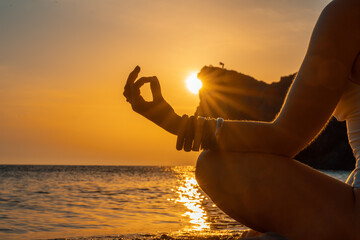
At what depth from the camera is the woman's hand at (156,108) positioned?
1.61 metres

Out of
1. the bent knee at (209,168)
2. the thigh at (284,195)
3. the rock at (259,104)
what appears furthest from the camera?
the rock at (259,104)

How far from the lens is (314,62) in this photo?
1.51 meters

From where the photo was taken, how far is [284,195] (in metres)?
1.49

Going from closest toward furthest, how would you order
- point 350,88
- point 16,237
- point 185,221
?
point 350,88 → point 16,237 → point 185,221

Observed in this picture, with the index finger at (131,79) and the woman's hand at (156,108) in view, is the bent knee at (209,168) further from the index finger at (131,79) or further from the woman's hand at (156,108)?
the index finger at (131,79)

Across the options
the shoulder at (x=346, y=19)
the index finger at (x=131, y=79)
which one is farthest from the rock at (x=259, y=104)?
the shoulder at (x=346, y=19)

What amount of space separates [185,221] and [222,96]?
63.0m

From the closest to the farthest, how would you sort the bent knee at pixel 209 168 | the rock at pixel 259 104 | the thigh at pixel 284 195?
the thigh at pixel 284 195 < the bent knee at pixel 209 168 < the rock at pixel 259 104

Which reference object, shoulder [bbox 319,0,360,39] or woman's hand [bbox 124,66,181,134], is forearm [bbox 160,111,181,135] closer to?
woman's hand [bbox 124,66,181,134]

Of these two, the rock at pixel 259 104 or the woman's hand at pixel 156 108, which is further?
the rock at pixel 259 104

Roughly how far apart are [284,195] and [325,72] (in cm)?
48

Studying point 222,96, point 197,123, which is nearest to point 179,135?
point 197,123

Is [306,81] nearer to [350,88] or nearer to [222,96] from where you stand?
[350,88]

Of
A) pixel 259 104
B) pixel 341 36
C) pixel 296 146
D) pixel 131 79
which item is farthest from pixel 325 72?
pixel 259 104
